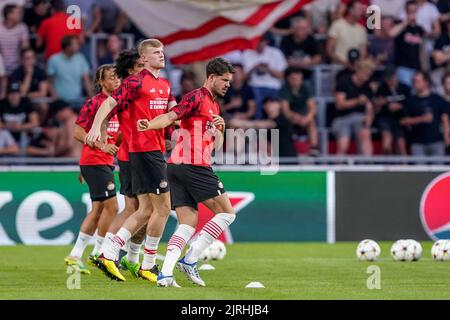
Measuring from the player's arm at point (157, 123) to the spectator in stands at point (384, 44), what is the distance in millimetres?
11247

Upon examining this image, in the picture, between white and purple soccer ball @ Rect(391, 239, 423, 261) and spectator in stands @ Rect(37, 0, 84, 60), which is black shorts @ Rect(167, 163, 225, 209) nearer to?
white and purple soccer ball @ Rect(391, 239, 423, 261)

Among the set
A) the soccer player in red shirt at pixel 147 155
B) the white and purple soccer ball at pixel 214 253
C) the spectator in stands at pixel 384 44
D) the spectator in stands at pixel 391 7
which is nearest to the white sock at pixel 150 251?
the soccer player in red shirt at pixel 147 155

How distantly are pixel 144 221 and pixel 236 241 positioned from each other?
703cm

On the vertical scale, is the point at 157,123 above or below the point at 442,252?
above

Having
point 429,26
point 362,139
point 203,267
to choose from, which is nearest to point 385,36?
point 429,26

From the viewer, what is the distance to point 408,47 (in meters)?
22.1

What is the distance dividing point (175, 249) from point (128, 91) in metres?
1.80

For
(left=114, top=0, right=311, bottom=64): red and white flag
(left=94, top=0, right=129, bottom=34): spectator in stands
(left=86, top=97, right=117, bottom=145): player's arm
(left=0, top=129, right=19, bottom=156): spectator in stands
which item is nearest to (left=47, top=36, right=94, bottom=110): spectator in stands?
(left=94, top=0, right=129, bottom=34): spectator in stands

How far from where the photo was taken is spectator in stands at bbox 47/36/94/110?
2095cm

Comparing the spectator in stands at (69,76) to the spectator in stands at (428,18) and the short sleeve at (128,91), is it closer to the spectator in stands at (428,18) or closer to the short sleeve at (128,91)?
the spectator in stands at (428,18)

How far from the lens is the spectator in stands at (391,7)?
22.8 m

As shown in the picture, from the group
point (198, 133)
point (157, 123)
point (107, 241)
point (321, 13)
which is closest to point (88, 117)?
point (107, 241)

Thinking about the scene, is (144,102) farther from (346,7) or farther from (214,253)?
(346,7)

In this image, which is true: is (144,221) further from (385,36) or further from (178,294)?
(385,36)
